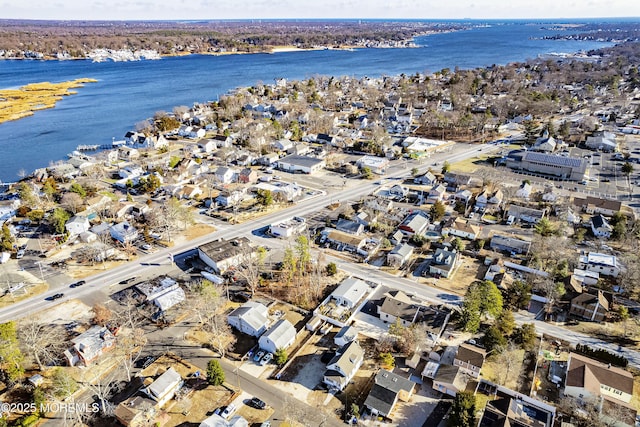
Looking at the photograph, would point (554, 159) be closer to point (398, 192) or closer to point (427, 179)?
point (427, 179)

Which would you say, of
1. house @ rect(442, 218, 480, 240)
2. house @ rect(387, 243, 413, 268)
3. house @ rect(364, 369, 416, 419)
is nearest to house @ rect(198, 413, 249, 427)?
house @ rect(364, 369, 416, 419)

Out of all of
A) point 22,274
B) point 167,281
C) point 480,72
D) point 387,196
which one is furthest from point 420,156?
point 480,72

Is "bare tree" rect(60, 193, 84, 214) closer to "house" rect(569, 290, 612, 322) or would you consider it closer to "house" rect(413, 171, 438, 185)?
"house" rect(413, 171, 438, 185)

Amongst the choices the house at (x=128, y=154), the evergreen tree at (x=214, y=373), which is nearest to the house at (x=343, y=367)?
the evergreen tree at (x=214, y=373)

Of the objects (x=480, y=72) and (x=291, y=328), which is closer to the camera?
(x=291, y=328)

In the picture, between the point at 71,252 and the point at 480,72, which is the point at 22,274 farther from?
the point at 480,72

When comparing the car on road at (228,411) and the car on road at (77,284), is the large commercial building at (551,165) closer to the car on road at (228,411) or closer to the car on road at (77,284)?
the car on road at (228,411)
